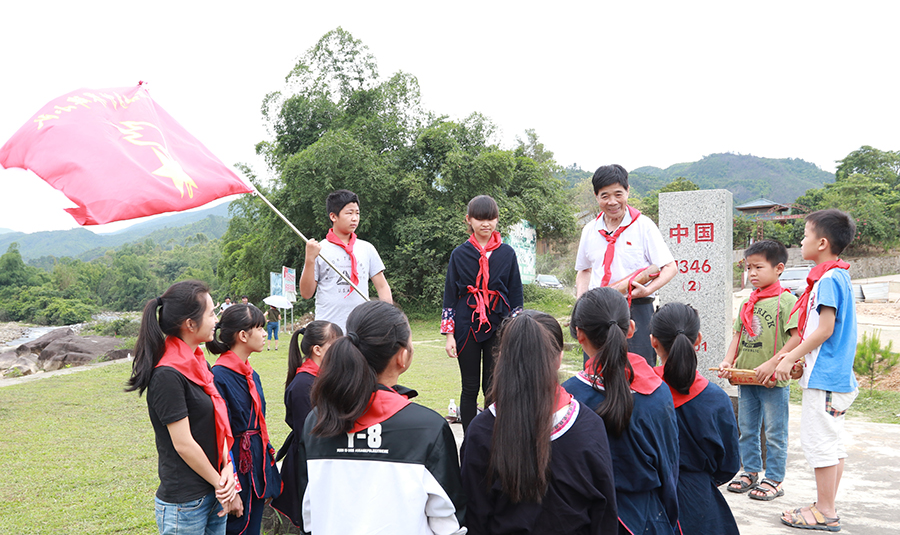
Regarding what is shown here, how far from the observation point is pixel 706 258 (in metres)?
5.18

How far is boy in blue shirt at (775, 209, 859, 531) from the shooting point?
303 cm

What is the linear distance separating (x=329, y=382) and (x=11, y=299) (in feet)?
195

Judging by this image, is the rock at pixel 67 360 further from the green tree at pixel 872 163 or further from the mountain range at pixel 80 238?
the mountain range at pixel 80 238

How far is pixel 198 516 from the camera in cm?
227

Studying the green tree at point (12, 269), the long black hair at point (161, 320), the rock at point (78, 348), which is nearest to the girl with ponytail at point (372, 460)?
the long black hair at point (161, 320)

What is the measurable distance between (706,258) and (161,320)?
4475 mm

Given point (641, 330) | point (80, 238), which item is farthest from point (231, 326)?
point (80, 238)

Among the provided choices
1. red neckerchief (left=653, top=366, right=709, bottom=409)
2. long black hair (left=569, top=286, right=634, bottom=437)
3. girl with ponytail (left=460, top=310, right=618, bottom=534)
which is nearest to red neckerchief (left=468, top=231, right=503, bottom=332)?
red neckerchief (left=653, top=366, right=709, bottom=409)

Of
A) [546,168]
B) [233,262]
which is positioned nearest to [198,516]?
[546,168]

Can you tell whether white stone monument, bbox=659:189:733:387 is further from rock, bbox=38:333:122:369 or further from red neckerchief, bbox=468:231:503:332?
rock, bbox=38:333:122:369

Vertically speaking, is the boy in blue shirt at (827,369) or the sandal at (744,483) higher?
the boy in blue shirt at (827,369)

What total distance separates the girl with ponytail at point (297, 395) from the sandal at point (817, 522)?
2536mm

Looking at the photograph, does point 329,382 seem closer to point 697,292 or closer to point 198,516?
point 198,516

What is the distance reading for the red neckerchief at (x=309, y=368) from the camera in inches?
113
